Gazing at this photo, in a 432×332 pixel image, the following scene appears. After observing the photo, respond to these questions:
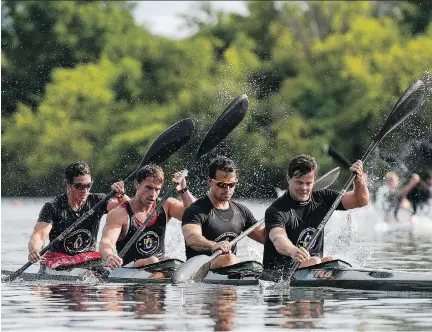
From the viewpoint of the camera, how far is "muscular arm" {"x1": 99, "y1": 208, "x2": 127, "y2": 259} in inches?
528

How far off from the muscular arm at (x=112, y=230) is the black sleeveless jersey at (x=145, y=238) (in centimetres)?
8

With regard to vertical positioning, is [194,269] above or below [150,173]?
below

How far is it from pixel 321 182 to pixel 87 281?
2542 mm

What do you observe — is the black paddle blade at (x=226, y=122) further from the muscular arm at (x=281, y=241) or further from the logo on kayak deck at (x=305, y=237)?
the muscular arm at (x=281, y=241)

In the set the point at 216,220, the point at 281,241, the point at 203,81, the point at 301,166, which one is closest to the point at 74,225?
the point at 216,220

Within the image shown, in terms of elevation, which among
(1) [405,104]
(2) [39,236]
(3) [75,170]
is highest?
(1) [405,104]

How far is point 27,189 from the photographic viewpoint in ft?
185

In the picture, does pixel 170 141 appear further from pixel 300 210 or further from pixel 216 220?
pixel 300 210

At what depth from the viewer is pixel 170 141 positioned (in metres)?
15.4

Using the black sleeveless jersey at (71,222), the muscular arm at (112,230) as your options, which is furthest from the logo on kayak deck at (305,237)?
the black sleeveless jersey at (71,222)

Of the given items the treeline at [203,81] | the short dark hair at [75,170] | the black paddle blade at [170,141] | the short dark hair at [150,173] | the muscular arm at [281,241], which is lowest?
the muscular arm at [281,241]

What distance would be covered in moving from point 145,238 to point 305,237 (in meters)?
1.76

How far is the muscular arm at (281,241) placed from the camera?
12.1 metres

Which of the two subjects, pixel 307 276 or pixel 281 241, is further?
pixel 307 276
